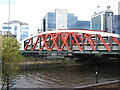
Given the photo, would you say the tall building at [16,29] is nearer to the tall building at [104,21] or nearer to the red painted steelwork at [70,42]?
the red painted steelwork at [70,42]

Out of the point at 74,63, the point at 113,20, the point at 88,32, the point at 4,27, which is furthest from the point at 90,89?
the point at 113,20

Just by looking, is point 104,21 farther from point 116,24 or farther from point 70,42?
point 70,42

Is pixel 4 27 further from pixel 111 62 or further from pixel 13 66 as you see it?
pixel 13 66

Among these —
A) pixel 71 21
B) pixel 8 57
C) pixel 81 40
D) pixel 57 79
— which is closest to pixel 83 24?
pixel 71 21

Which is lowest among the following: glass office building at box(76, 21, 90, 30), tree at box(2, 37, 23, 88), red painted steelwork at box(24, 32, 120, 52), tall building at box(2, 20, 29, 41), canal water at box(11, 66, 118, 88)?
canal water at box(11, 66, 118, 88)

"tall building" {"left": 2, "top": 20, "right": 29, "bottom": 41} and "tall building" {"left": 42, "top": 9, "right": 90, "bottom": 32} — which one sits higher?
"tall building" {"left": 42, "top": 9, "right": 90, "bottom": 32}

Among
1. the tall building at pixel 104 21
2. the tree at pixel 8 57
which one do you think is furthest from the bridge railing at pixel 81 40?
the tall building at pixel 104 21

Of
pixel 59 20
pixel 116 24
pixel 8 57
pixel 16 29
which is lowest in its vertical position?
pixel 8 57

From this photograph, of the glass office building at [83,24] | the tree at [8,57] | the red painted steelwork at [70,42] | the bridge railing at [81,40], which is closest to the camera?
the tree at [8,57]

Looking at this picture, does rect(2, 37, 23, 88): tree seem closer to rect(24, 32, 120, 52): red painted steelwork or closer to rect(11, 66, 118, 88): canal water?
rect(11, 66, 118, 88): canal water

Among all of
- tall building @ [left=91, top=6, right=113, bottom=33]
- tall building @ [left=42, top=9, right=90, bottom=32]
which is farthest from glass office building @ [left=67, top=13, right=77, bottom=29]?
A: tall building @ [left=91, top=6, right=113, bottom=33]

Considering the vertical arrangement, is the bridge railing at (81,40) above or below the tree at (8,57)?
above

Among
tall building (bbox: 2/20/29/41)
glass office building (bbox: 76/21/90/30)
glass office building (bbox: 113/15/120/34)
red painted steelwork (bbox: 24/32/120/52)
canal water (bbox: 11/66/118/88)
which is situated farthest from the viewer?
glass office building (bbox: 76/21/90/30)

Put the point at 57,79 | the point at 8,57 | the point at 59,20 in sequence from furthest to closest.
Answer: the point at 59,20, the point at 57,79, the point at 8,57
